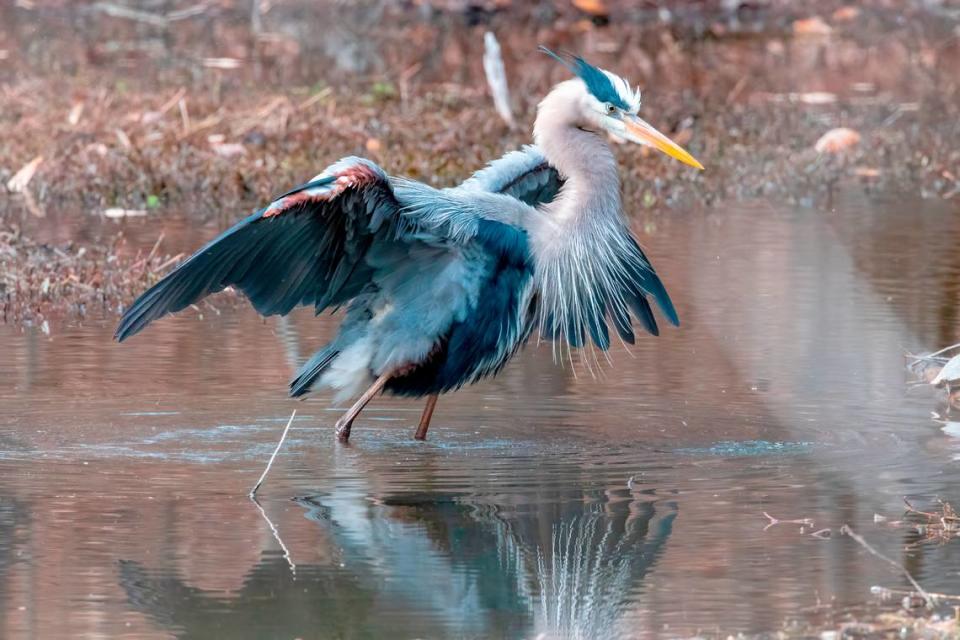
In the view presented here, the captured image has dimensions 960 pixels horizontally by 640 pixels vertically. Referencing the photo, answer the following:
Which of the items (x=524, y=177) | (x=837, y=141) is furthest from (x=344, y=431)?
(x=837, y=141)

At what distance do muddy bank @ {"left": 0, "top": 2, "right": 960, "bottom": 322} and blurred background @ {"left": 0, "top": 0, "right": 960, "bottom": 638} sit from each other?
4 centimetres

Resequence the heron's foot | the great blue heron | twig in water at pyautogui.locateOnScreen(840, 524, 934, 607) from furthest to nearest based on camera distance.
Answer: the heron's foot, the great blue heron, twig in water at pyautogui.locateOnScreen(840, 524, 934, 607)

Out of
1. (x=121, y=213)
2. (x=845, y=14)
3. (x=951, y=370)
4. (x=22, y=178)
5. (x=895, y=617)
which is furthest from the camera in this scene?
(x=845, y=14)

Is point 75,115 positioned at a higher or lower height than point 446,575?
higher

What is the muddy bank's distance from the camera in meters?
11.9

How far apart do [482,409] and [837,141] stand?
6876 mm

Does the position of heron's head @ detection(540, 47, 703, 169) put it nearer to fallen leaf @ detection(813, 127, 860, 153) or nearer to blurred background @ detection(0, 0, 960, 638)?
blurred background @ detection(0, 0, 960, 638)

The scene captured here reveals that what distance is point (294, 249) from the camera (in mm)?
7105

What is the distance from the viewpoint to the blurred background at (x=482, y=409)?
528 centimetres

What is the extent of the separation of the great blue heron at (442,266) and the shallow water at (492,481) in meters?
0.29

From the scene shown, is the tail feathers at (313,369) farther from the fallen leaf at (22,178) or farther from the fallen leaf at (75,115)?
the fallen leaf at (75,115)

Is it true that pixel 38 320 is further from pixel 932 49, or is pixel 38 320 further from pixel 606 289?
pixel 932 49

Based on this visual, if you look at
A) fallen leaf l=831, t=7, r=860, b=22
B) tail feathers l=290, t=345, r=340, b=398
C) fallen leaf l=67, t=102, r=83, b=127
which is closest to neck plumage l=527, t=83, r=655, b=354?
tail feathers l=290, t=345, r=340, b=398

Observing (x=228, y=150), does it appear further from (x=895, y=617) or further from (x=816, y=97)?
(x=895, y=617)
